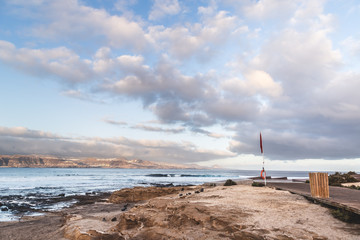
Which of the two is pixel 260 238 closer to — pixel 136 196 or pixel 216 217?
pixel 216 217

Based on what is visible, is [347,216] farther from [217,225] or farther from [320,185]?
[217,225]

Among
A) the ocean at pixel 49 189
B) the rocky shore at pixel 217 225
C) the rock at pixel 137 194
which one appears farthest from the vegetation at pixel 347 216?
the ocean at pixel 49 189

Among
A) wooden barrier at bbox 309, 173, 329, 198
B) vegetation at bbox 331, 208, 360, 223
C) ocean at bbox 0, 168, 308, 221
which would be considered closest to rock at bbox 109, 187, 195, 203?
ocean at bbox 0, 168, 308, 221

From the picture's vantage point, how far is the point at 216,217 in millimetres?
8211

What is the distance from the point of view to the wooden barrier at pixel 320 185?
984cm

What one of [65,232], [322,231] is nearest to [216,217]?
[322,231]

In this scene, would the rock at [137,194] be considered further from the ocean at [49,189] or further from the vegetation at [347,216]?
the vegetation at [347,216]

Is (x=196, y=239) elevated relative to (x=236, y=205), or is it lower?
lower

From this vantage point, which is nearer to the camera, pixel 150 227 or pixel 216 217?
pixel 216 217

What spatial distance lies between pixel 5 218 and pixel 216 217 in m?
14.0

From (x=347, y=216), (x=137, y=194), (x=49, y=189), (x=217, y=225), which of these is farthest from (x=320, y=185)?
(x=49, y=189)

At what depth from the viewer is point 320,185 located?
1000cm

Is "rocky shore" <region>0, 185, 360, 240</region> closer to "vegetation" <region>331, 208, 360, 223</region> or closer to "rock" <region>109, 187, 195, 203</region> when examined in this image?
"vegetation" <region>331, 208, 360, 223</region>

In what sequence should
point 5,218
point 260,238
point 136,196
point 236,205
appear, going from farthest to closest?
point 136,196 → point 5,218 → point 236,205 → point 260,238
